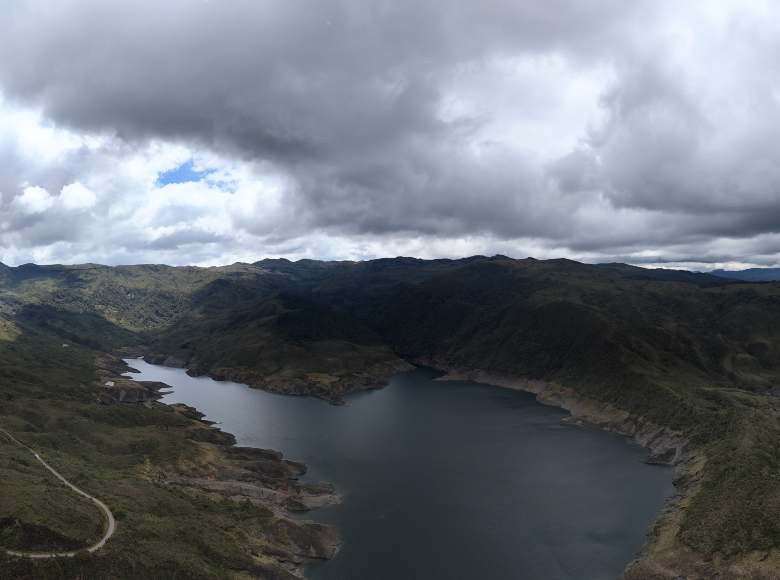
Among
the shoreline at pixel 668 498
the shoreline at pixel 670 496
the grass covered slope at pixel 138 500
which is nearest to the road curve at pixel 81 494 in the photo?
the grass covered slope at pixel 138 500

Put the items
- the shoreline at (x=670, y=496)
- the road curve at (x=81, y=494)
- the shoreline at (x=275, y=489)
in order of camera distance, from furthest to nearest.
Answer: the shoreline at (x=275, y=489)
the shoreline at (x=670, y=496)
the road curve at (x=81, y=494)

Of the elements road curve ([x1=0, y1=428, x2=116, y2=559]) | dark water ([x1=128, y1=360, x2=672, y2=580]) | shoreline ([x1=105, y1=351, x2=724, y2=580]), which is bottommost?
dark water ([x1=128, y1=360, x2=672, y2=580])

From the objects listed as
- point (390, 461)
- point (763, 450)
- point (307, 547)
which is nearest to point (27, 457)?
point (307, 547)

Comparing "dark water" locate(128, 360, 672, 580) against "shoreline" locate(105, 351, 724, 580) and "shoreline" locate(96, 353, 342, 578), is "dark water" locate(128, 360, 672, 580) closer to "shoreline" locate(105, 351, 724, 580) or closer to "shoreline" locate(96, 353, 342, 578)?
"shoreline" locate(105, 351, 724, 580)

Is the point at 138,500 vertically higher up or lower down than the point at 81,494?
lower down

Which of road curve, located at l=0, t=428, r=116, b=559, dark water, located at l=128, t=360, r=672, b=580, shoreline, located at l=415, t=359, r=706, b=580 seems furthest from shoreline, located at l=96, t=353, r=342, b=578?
shoreline, located at l=415, t=359, r=706, b=580

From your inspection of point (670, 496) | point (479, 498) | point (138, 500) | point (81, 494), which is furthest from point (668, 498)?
point (81, 494)

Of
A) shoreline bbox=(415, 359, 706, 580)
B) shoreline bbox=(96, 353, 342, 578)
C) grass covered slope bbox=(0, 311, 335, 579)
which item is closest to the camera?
grass covered slope bbox=(0, 311, 335, 579)

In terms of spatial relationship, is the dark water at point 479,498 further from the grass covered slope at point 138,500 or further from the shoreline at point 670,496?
the grass covered slope at point 138,500

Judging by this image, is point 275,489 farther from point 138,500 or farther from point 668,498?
point 668,498
